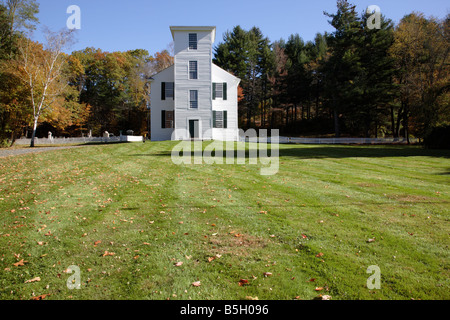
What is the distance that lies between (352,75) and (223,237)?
36.5 metres

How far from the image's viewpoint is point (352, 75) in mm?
35031

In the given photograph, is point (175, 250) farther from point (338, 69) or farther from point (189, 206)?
point (338, 69)

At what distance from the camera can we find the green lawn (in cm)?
354

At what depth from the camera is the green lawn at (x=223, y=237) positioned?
3.54 metres

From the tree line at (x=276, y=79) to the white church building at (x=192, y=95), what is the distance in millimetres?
10843

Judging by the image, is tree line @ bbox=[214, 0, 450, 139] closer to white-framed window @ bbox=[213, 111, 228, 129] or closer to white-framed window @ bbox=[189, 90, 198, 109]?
white-framed window @ bbox=[213, 111, 228, 129]

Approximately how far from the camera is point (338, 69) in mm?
35875

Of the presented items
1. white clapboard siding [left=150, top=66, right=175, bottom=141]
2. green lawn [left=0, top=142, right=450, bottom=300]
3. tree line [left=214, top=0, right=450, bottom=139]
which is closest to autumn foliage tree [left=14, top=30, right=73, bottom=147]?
white clapboard siding [left=150, top=66, right=175, bottom=141]

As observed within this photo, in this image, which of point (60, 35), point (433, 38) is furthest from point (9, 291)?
point (433, 38)

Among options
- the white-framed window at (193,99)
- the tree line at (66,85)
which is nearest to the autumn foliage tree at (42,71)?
the tree line at (66,85)

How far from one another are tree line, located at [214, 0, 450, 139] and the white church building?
17.5 metres

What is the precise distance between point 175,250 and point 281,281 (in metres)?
1.78

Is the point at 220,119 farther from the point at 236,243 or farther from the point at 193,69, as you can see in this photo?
the point at 236,243

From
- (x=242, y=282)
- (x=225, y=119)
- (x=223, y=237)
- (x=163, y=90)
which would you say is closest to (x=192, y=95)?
(x=163, y=90)
